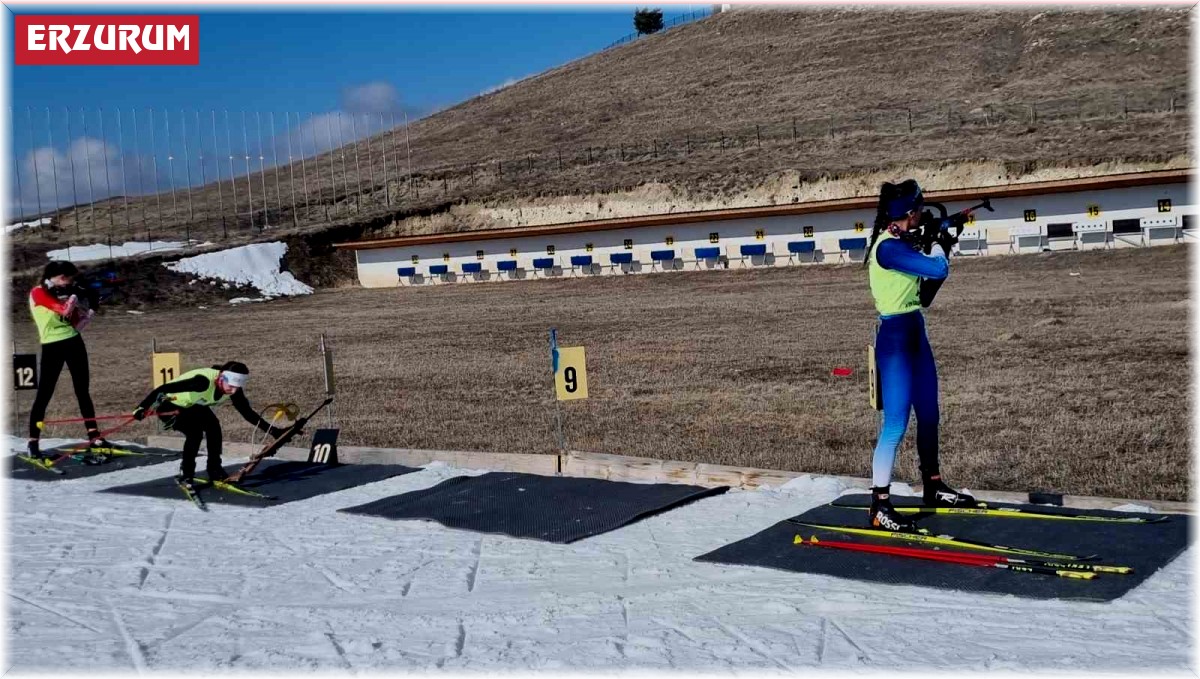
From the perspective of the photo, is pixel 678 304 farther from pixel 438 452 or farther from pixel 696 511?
pixel 696 511

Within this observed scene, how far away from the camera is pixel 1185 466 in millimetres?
9234

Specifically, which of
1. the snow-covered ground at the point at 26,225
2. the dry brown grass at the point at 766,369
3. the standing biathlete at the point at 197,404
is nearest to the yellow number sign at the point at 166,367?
the dry brown grass at the point at 766,369

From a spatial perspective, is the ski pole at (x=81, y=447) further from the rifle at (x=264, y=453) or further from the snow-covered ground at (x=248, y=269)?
the snow-covered ground at (x=248, y=269)

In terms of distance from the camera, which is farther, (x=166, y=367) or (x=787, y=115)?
(x=787, y=115)

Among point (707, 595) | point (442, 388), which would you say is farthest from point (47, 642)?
point (442, 388)

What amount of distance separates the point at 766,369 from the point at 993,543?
384 inches

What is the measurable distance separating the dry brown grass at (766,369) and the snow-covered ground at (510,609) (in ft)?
9.49

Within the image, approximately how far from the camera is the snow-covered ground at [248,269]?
138 ft

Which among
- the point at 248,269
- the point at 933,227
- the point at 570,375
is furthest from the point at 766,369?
the point at 248,269

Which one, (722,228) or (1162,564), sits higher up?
(722,228)

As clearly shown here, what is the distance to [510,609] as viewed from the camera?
6.20m

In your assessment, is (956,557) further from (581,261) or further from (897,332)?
(581,261)

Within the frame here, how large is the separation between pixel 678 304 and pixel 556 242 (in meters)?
14.5

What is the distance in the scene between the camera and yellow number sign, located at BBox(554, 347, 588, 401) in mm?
10703
